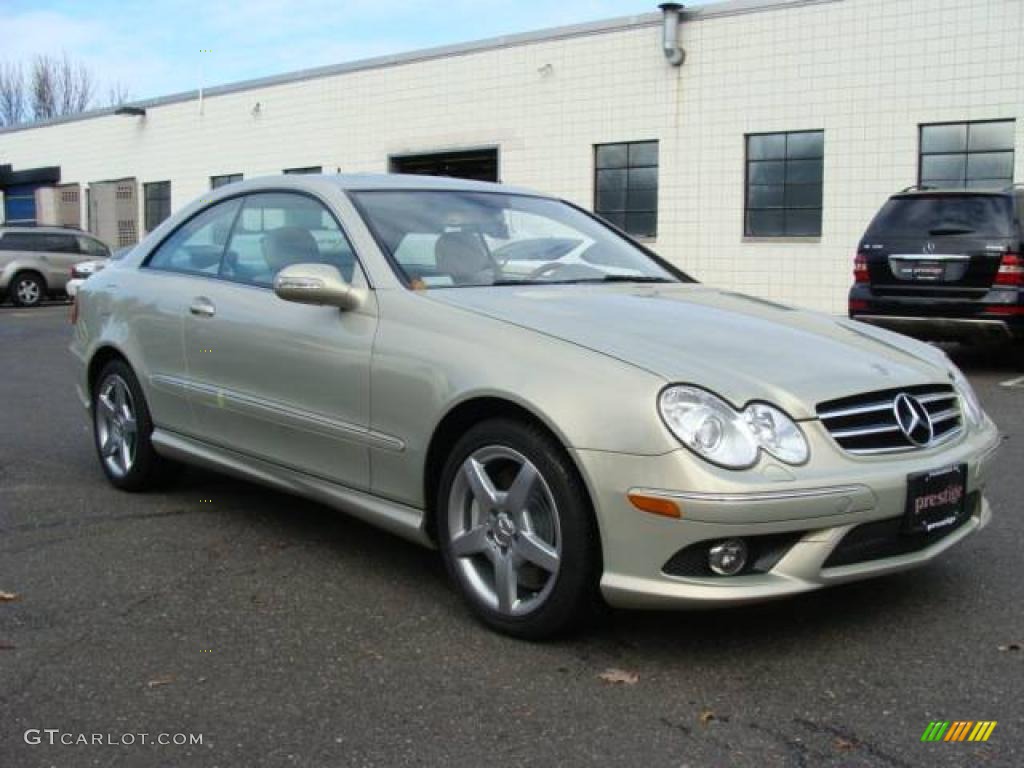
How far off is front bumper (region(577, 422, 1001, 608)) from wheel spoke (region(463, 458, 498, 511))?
0.42 m

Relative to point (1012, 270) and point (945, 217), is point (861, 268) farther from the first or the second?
point (1012, 270)

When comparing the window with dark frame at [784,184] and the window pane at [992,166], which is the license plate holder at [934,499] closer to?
the window pane at [992,166]

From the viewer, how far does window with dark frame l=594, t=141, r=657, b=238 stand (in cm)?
1794

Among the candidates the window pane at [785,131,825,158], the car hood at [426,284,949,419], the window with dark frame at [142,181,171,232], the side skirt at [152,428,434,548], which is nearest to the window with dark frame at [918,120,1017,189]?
the window pane at [785,131,825,158]

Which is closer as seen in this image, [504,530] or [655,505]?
[655,505]

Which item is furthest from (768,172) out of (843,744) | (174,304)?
(843,744)

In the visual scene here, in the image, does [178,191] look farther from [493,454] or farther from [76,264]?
[493,454]

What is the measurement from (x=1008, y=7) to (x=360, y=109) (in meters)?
12.6

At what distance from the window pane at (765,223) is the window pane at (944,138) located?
7.54 feet

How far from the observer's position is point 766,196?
16656 mm

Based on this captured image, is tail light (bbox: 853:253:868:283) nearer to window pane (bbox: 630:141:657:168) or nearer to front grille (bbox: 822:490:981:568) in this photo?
front grille (bbox: 822:490:981:568)

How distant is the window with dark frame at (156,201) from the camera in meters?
27.8

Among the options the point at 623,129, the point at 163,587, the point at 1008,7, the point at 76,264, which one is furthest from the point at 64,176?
the point at 163,587

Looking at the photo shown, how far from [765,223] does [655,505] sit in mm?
14351
